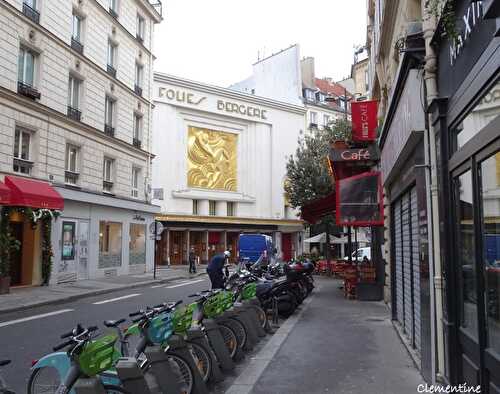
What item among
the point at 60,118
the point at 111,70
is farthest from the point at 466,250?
the point at 111,70

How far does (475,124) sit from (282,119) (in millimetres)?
42299

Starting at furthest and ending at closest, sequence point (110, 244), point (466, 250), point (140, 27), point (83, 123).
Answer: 1. point (140, 27)
2. point (110, 244)
3. point (83, 123)
4. point (466, 250)

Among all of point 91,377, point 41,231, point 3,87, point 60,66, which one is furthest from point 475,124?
point 60,66

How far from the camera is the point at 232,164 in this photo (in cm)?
4212

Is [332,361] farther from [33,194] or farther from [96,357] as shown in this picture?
[33,194]

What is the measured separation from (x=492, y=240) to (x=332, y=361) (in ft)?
12.3

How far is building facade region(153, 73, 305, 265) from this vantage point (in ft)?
123

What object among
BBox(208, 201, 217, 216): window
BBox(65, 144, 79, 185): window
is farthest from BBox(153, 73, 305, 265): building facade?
BBox(65, 144, 79, 185): window

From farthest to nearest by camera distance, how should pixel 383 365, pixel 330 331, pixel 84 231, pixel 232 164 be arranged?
pixel 232 164 < pixel 84 231 < pixel 330 331 < pixel 383 365

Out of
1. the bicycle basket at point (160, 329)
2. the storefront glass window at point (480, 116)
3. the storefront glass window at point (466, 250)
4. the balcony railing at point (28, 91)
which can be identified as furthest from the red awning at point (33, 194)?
the storefront glass window at point (480, 116)

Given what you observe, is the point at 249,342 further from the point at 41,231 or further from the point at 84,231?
the point at 84,231

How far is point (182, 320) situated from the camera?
5.17 m

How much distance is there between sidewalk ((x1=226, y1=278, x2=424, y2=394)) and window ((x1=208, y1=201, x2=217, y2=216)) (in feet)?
96.7

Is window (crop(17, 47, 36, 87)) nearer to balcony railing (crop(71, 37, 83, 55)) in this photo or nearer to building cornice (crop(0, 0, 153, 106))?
building cornice (crop(0, 0, 153, 106))
